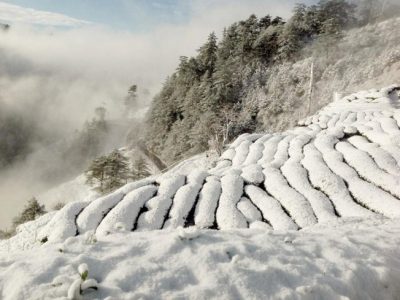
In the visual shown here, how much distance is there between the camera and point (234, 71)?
226 feet

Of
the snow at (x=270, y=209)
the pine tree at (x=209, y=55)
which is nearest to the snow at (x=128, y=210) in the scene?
the snow at (x=270, y=209)

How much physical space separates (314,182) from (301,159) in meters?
2.08

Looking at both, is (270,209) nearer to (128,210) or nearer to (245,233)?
(245,233)

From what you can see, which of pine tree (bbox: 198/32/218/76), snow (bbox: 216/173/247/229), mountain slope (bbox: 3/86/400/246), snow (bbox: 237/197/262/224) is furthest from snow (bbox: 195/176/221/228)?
pine tree (bbox: 198/32/218/76)

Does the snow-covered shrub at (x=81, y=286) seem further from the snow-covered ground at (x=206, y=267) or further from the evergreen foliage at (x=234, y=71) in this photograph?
the evergreen foliage at (x=234, y=71)

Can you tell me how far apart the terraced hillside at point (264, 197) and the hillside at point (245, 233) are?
3cm

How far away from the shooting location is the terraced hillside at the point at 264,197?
24.0 ft

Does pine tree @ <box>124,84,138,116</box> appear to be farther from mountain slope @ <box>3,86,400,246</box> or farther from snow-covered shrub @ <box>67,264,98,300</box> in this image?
snow-covered shrub @ <box>67,264,98,300</box>

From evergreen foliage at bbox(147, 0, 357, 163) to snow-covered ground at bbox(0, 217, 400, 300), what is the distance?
49094 millimetres

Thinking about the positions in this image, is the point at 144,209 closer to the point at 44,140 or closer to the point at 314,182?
the point at 314,182

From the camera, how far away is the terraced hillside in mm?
7316

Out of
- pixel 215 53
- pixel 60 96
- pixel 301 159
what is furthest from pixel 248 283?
pixel 60 96

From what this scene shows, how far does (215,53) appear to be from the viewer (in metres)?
72.9

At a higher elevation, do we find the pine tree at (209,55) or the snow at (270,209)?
the pine tree at (209,55)
